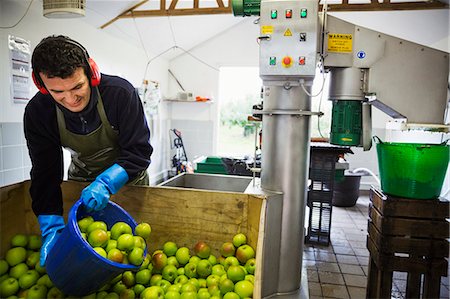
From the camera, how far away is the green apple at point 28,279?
1154 millimetres

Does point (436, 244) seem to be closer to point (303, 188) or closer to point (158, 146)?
point (303, 188)

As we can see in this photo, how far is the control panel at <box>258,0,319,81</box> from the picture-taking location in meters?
1.44

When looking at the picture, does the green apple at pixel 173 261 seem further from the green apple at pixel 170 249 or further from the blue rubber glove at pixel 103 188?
the blue rubber glove at pixel 103 188

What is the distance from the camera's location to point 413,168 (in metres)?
1.76

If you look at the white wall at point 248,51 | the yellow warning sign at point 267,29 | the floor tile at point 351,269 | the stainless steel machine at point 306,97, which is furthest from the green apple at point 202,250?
the white wall at point 248,51

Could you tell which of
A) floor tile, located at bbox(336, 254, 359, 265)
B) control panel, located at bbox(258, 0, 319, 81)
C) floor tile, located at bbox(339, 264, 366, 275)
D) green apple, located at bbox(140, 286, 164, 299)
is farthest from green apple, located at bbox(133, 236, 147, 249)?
floor tile, located at bbox(336, 254, 359, 265)

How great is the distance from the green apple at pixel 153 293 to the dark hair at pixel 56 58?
2.56 ft

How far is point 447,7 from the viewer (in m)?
4.77

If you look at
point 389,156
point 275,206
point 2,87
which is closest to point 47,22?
point 2,87

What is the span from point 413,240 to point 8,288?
194 centimetres

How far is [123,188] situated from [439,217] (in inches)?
66.0

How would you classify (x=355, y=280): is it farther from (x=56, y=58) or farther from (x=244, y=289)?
(x=56, y=58)

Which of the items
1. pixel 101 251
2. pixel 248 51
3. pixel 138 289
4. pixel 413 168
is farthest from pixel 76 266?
pixel 248 51

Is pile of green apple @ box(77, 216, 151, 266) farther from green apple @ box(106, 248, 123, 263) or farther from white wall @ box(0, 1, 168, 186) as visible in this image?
white wall @ box(0, 1, 168, 186)
